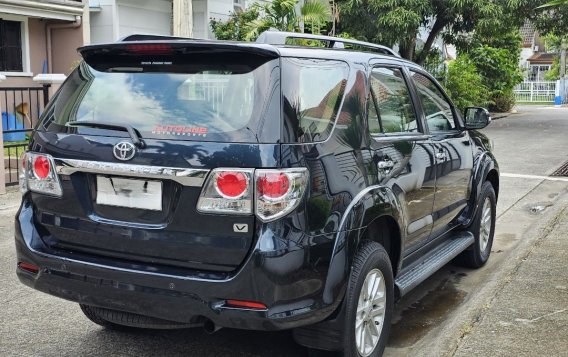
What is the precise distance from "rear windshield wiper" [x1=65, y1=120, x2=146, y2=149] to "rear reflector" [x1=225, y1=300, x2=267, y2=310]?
88 cm

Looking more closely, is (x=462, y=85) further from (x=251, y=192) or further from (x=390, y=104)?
(x=251, y=192)

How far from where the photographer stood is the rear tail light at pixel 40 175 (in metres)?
3.46

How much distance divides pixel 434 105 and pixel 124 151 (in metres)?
2.75

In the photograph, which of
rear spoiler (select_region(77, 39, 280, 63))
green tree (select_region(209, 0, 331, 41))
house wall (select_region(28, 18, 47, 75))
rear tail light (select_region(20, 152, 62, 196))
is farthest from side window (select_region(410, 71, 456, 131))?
house wall (select_region(28, 18, 47, 75))

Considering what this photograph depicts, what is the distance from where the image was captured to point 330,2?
19422 millimetres

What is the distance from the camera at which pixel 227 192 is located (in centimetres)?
305

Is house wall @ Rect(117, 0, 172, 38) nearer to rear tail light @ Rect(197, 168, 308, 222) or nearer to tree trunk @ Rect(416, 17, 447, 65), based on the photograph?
tree trunk @ Rect(416, 17, 447, 65)

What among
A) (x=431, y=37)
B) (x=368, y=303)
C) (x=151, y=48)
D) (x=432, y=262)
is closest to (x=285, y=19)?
(x=431, y=37)

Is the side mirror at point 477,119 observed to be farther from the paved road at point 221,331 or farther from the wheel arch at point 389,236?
the wheel arch at point 389,236

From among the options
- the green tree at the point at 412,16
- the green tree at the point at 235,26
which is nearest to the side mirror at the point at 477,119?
the green tree at the point at 235,26

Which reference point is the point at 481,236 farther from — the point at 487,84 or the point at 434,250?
the point at 487,84

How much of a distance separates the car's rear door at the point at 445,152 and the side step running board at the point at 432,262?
14 cm

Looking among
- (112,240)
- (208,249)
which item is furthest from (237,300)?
(112,240)

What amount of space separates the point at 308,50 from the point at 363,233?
1.06 m
